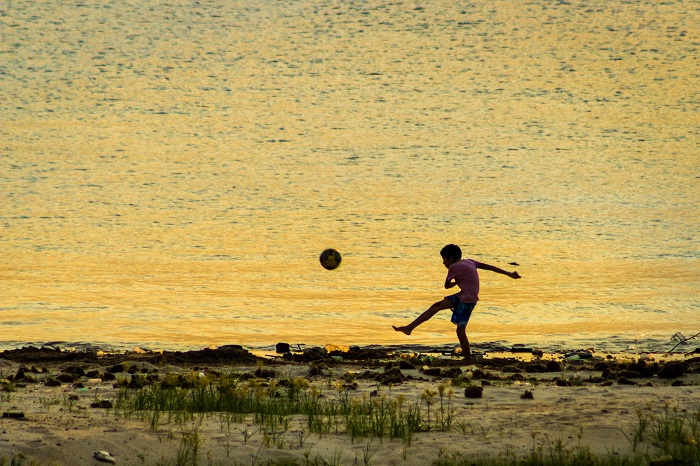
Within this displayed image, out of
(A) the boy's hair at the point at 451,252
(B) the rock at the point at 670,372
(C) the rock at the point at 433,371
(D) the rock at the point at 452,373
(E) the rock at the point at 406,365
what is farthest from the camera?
(A) the boy's hair at the point at 451,252

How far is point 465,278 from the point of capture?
14.1 metres

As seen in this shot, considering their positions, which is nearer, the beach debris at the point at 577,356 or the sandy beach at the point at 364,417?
the sandy beach at the point at 364,417

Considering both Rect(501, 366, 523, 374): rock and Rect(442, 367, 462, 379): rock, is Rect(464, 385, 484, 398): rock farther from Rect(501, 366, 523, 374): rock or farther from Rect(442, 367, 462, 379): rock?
Rect(501, 366, 523, 374): rock

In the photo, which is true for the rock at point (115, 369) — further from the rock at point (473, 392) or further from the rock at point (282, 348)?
the rock at point (473, 392)

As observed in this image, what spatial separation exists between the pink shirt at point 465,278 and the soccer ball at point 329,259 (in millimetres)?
2478

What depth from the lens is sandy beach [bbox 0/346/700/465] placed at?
7.98 meters

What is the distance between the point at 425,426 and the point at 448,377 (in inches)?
136

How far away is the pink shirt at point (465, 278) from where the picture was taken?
556 inches

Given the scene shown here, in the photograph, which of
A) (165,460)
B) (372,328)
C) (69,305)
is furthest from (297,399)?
(69,305)

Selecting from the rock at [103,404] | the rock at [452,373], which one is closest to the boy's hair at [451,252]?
the rock at [452,373]

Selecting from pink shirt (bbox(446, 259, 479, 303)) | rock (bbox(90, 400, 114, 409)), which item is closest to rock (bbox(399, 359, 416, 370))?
pink shirt (bbox(446, 259, 479, 303))

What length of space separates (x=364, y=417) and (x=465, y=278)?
18.4 ft

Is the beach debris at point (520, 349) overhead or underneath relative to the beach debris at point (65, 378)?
overhead

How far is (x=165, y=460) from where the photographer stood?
7855 millimetres
